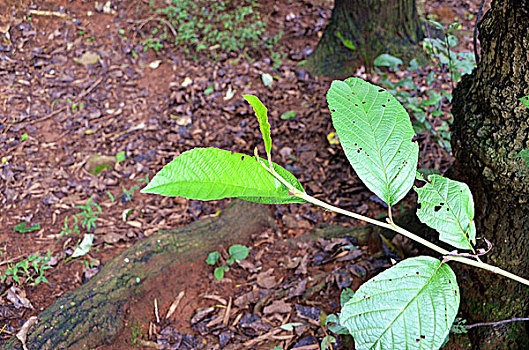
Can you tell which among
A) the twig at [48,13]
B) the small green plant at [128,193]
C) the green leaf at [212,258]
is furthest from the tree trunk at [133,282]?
the twig at [48,13]

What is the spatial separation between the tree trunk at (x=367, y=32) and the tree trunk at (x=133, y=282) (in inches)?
77.0

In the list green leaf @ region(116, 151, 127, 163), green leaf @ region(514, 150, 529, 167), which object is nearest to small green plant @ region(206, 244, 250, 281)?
green leaf @ region(116, 151, 127, 163)

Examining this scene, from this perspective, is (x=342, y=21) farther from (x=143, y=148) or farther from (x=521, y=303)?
(x=521, y=303)

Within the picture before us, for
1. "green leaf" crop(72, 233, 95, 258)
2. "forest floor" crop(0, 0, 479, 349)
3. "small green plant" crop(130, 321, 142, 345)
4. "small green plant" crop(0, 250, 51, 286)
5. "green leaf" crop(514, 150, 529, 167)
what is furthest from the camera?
"green leaf" crop(72, 233, 95, 258)

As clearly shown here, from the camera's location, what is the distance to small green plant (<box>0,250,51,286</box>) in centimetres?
253

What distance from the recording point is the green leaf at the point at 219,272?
2.53 m

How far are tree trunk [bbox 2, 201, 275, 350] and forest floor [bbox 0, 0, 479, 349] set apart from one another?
0.26ft

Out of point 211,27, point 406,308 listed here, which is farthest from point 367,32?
point 406,308

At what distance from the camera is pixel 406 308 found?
2.75ft

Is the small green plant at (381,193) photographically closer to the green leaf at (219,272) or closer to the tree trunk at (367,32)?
the green leaf at (219,272)

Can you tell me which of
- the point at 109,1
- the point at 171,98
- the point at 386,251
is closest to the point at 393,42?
the point at 171,98

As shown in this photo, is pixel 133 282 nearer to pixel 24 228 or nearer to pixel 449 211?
pixel 24 228

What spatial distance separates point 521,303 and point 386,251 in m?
0.77

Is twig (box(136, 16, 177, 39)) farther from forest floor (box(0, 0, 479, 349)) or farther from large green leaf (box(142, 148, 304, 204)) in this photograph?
large green leaf (box(142, 148, 304, 204))
